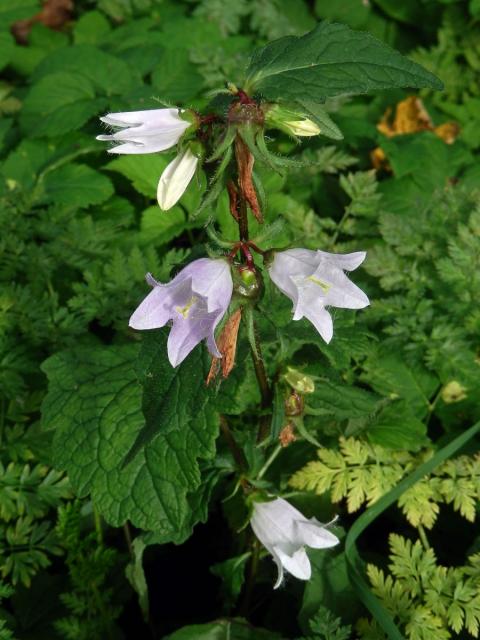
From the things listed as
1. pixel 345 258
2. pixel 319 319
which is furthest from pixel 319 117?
pixel 319 319

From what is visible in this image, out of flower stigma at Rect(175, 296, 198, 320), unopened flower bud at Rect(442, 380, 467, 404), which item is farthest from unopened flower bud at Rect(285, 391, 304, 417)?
unopened flower bud at Rect(442, 380, 467, 404)

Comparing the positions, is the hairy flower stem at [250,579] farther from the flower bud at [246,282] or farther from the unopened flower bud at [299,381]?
the flower bud at [246,282]

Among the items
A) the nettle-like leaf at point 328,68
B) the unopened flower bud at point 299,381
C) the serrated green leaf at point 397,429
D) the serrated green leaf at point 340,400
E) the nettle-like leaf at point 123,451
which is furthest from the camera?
the serrated green leaf at point 397,429

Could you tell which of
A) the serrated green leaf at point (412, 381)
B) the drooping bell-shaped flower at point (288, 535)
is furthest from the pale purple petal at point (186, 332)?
the serrated green leaf at point (412, 381)

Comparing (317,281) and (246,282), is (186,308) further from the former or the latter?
(317,281)

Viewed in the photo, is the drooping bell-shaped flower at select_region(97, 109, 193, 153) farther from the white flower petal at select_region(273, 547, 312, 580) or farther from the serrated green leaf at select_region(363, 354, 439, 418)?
the serrated green leaf at select_region(363, 354, 439, 418)

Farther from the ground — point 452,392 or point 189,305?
point 189,305

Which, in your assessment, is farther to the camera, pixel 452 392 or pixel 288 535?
pixel 452 392

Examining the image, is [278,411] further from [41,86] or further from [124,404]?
[41,86]
